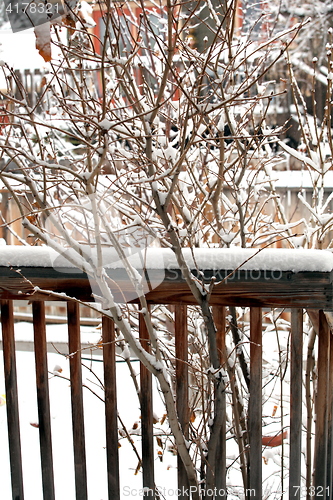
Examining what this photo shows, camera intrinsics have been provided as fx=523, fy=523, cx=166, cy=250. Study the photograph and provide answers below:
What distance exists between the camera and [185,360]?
1817 mm

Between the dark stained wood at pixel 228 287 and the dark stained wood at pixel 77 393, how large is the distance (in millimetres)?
100

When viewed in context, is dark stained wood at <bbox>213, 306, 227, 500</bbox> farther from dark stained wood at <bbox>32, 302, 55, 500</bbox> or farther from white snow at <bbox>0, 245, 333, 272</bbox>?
dark stained wood at <bbox>32, 302, 55, 500</bbox>

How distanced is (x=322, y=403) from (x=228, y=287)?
53cm

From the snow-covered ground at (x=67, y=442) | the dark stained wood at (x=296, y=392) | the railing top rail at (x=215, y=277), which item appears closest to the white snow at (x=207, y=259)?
the railing top rail at (x=215, y=277)

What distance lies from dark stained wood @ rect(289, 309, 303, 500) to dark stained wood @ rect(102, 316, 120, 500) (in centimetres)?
63

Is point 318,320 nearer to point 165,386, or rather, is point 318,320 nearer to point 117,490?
point 165,386

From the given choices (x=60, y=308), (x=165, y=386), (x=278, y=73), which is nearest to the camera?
(x=165, y=386)

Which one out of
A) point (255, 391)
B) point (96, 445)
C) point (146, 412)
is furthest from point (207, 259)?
point (96, 445)

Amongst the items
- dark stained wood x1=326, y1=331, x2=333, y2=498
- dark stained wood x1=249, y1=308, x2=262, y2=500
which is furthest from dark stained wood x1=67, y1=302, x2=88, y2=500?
dark stained wood x1=326, y1=331, x2=333, y2=498

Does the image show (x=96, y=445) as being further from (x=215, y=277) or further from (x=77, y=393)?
(x=215, y=277)

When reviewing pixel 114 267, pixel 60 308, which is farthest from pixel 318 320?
pixel 60 308

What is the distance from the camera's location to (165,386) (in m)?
1.73

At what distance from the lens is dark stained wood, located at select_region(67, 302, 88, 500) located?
1.90 m

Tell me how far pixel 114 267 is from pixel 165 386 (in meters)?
0.43
